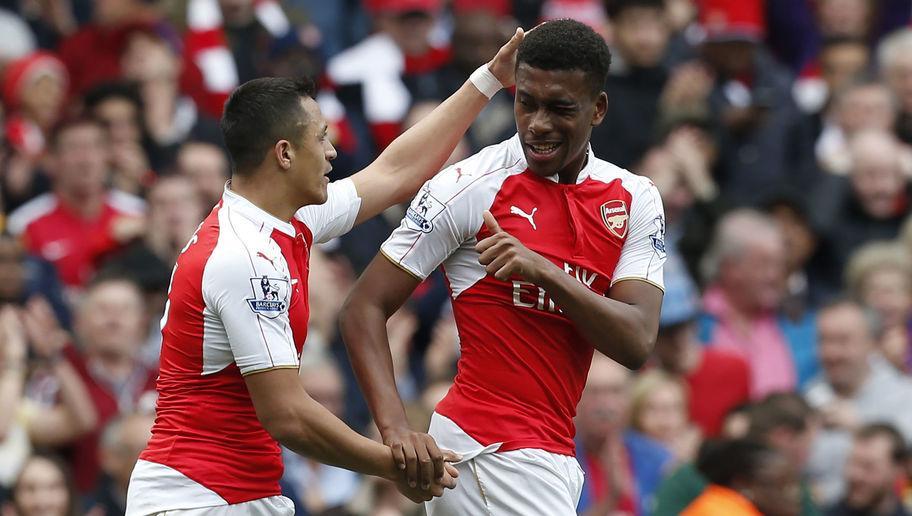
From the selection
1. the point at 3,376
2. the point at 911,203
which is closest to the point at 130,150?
the point at 3,376

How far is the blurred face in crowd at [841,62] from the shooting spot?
13.7 m

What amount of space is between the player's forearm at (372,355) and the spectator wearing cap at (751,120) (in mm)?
6377

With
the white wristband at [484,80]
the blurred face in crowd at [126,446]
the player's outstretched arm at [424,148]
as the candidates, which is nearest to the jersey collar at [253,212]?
the player's outstretched arm at [424,148]

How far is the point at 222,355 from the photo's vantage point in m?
5.59

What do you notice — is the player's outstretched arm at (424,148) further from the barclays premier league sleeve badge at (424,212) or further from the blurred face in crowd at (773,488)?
the blurred face in crowd at (773,488)

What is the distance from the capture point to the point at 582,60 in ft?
18.5

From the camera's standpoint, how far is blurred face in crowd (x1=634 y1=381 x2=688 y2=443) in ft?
32.3

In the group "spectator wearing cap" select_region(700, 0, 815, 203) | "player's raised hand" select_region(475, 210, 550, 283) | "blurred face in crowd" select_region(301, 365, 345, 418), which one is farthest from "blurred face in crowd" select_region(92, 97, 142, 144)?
"player's raised hand" select_region(475, 210, 550, 283)

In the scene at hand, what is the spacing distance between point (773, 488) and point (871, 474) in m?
1.41

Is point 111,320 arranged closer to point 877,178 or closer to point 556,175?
point 556,175

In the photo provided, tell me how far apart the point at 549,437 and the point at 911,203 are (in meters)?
7.00

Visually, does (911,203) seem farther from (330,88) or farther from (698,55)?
(330,88)

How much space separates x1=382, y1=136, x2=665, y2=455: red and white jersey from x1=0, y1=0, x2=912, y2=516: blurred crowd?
2507 millimetres

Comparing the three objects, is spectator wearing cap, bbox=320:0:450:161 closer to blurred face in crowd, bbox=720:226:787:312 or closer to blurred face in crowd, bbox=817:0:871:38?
blurred face in crowd, bbox=720:226:787:312
